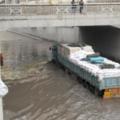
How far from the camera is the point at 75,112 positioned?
23922 mm

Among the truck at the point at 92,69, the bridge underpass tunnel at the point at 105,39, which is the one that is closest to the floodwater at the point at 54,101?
the truck at the point at 92,69

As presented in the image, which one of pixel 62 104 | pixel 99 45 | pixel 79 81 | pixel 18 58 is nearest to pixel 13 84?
pixel 79 81

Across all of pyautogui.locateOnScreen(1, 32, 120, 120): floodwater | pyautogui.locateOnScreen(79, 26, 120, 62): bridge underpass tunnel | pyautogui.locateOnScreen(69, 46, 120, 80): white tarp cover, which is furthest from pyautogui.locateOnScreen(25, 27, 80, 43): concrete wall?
pyautogui.locateOnScreen(69, 46, 120, 80): white tarp cover

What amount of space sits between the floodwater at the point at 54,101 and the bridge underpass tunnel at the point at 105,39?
7.00 m

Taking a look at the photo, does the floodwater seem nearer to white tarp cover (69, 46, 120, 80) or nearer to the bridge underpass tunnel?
white tarp cover (69, 46, 120, 80)

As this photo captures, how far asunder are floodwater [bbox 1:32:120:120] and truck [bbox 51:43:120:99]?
0.56 meters

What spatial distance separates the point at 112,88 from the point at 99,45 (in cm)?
1896

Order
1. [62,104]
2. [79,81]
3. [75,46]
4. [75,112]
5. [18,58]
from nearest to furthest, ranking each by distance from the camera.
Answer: [75,112] → [62,104] → [79,81] → [75,46] → [18,58]

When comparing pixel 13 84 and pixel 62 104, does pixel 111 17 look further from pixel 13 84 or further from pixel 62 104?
pixel 62 104

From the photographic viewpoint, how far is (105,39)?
144 ft

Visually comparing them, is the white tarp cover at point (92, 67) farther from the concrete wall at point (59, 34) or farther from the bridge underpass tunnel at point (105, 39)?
the concrete wall at point (59, 34)

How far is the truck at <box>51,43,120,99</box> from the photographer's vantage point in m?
26.2

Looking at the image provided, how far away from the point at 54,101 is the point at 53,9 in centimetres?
1005

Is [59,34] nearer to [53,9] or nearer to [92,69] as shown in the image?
[53,9]
